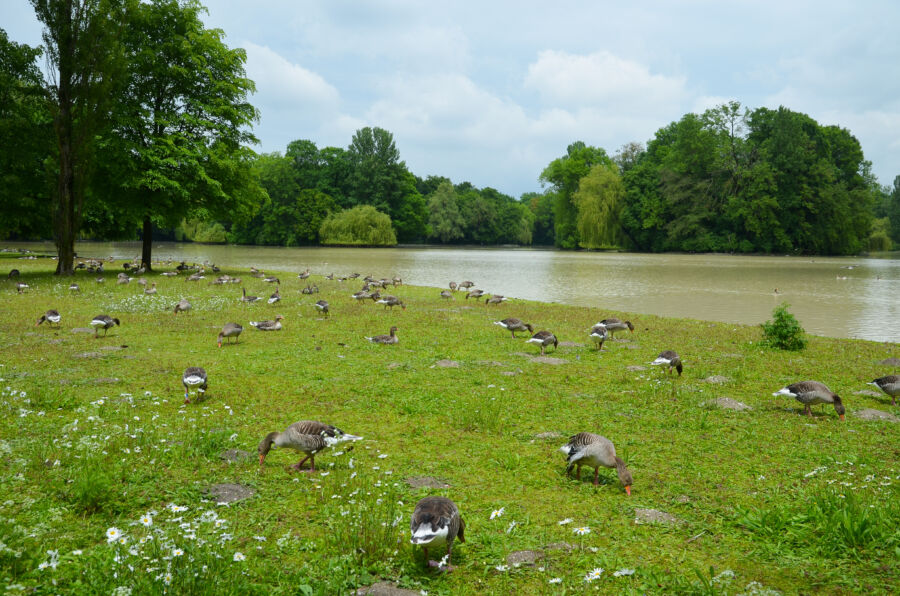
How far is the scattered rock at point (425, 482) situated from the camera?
602cm

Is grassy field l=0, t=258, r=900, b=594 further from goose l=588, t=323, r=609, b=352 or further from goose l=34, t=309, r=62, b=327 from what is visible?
goose l=34, t=309, r=62, b=327

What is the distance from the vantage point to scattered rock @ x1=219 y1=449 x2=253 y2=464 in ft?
21.4

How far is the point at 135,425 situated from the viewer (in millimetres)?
7348

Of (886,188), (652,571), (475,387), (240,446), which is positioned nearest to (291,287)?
(475,387)

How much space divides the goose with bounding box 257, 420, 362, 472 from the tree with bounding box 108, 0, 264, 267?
2888 centimetres

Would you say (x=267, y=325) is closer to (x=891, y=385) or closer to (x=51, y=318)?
(x=51, y=318)

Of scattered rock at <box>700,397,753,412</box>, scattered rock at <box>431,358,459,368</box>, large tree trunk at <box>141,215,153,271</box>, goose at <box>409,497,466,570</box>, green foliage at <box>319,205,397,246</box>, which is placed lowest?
scattered rock at <box>431,358,459,368</box>

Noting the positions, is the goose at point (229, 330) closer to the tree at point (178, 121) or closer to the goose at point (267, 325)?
the goose at point (267, 325)

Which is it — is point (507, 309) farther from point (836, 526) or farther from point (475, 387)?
point (836, 526)

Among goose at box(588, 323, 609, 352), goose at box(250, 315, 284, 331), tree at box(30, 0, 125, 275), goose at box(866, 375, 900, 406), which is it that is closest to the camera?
goose at box(866, 375, 900, 406)

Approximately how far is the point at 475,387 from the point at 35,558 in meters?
7.33

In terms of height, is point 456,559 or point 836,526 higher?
point 836,526

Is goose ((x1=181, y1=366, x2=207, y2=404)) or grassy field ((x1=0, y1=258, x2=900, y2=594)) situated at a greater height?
goose ((x1=181, y1=366, x2=207, y2=404))

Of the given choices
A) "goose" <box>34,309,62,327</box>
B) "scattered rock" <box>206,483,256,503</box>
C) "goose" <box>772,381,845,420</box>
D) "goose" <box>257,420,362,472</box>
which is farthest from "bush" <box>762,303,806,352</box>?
"goose" <box>34,309,62,327</box>
